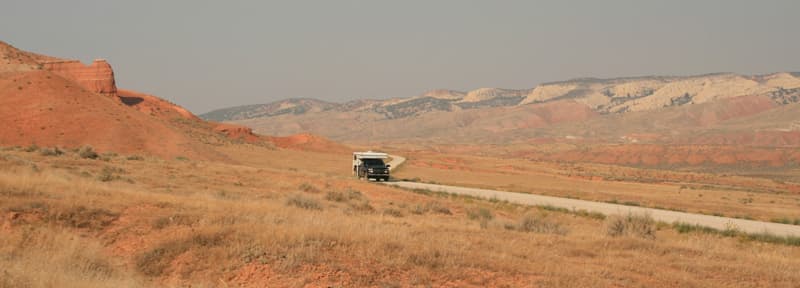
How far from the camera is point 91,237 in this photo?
1266 cm

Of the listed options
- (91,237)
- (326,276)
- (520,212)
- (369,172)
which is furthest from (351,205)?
(369,172)

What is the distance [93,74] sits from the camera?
87.0m

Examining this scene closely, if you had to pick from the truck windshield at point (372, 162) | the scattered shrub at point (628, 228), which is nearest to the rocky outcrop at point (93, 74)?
the truck windshield at point (372, 162)

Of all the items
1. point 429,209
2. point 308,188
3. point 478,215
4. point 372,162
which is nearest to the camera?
point 478,215

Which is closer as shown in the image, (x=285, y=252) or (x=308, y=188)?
(x=285, y=252)

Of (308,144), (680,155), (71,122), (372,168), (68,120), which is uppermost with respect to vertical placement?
(68,120)

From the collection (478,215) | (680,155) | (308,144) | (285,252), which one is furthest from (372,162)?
(680,155)

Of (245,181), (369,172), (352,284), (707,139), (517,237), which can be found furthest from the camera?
(707,139)

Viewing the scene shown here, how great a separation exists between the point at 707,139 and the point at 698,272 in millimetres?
159512

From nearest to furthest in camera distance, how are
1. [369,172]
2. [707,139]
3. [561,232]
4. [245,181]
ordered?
1. [561,232]
2. [245,181]
3. [369,172]
4. [707,139]

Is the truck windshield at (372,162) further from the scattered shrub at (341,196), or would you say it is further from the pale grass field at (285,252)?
the pale grass field at (285,252)

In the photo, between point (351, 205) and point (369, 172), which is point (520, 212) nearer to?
point (351, 205)

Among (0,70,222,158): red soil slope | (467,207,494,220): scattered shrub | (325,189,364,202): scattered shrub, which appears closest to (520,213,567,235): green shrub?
(467,207,494,220): scattered shrub

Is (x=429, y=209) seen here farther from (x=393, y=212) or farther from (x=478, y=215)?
(x=393, y=212)
